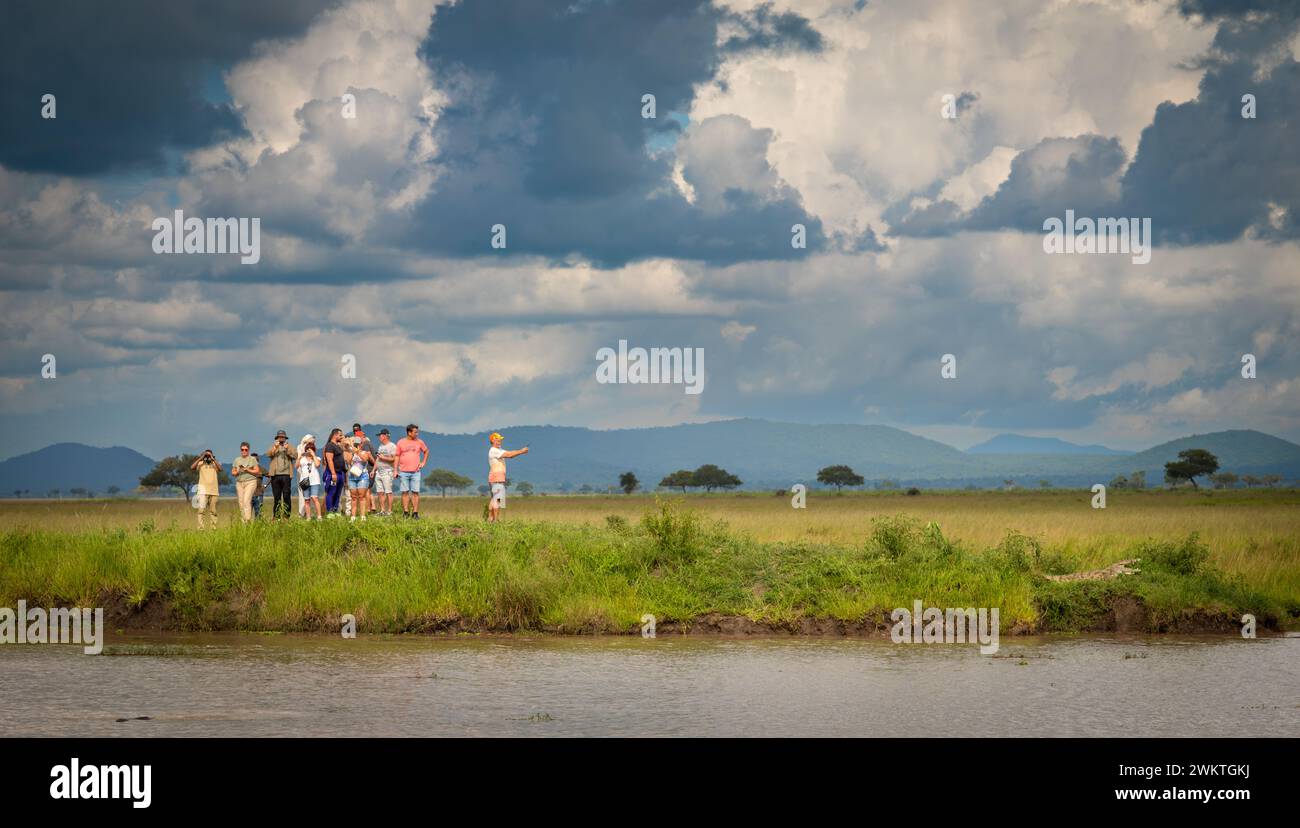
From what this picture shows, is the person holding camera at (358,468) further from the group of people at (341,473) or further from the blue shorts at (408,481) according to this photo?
the blue shorts at (408,481)

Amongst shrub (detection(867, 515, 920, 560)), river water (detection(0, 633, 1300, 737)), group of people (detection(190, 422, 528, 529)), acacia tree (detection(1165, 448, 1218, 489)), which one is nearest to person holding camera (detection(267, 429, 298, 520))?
group of people (detection(190, 422, 528, 529))

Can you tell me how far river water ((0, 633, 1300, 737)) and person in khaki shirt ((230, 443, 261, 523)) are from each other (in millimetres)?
7436

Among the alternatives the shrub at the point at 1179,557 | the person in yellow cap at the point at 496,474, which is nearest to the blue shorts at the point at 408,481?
the person in yellow cap at the point at 496,474

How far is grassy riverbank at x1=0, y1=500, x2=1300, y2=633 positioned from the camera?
24.1 metres

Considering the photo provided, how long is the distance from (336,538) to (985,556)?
44.1 feet

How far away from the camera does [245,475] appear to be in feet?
101

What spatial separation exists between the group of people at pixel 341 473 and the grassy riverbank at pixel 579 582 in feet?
8.92

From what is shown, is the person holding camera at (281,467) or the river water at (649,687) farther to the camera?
the person holding camera at (281,467)

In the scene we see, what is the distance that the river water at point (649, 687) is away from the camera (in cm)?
1493

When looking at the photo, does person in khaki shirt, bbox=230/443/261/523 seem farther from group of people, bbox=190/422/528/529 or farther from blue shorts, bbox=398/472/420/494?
blue shorts, bbox=398/472/420/494
